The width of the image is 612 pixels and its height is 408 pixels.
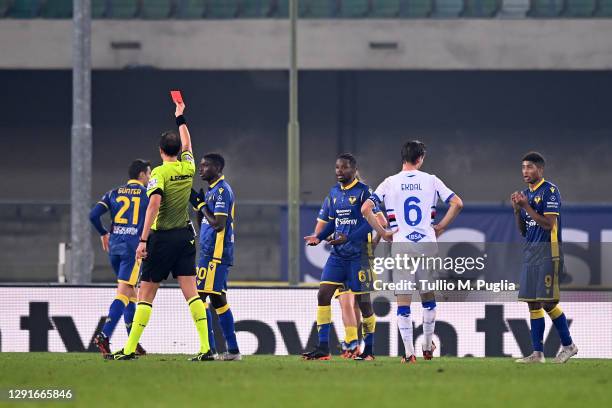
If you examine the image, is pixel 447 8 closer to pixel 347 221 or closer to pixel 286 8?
pixel 286 8

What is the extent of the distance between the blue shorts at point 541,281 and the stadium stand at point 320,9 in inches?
753

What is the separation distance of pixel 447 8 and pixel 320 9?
A: 3017 mm

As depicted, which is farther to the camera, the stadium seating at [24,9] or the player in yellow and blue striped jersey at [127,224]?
the stadium seating at [24,9]

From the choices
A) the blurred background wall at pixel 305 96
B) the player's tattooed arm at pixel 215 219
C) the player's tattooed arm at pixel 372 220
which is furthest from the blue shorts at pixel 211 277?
the blurred background wall at pixel 305 96

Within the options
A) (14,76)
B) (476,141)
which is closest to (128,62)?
(14,76)

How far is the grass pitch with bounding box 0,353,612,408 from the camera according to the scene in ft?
30.3

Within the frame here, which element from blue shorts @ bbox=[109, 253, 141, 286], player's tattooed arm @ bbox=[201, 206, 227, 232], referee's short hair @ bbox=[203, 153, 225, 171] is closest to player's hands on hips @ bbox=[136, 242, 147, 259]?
player's tattooed arm @ bbox=[201, 206, 227, 232]

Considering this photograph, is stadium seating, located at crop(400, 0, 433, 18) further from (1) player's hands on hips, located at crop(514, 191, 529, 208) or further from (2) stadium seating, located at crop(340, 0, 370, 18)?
(1) player's hands on hips, located at crop(514, 191, 529, 208)

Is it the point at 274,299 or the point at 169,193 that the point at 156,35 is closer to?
the point at 274,299

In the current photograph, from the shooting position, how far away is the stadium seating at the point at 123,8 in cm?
3159

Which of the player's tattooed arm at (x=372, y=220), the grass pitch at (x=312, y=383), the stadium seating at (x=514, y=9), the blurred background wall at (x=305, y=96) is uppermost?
the stadium seating at (x=514, y=9)

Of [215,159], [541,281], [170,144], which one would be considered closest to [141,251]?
[170,144]

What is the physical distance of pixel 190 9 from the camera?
104ft

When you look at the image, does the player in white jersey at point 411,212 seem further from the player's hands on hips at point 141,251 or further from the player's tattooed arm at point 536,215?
the player's hands on hips at point 141,251
